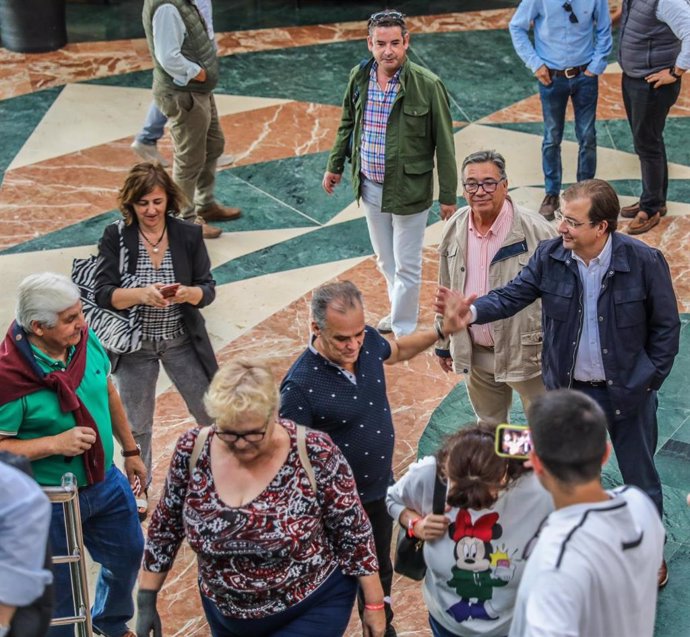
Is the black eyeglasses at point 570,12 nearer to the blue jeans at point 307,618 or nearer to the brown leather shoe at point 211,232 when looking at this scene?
the brown leather shoe at point 211,232

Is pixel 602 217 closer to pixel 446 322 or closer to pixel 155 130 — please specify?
pixel 446 322

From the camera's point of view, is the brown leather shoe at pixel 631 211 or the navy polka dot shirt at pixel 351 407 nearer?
the navy polka dot shirt at pixel 351 407

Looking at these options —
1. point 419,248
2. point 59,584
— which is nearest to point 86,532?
point 59,584

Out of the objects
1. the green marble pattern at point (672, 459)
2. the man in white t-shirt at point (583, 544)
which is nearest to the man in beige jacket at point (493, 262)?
the green marble pattern at point (672, 459)

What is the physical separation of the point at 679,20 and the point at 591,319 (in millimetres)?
2811

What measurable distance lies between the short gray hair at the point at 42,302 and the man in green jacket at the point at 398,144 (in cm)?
209

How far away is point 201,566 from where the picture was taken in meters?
2.99

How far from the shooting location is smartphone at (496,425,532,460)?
8.47 ft

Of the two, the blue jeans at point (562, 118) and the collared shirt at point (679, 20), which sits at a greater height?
the collared shirt at point (679, 20)

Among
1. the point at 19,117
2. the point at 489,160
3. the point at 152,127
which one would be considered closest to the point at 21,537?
the point at 489,160

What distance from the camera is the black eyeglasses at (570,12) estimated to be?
20.4ft

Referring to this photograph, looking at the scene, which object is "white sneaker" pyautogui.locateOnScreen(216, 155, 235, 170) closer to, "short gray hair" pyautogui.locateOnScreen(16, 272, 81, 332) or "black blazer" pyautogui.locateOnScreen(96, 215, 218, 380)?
"black blazer" pyautogui.locateOnScreen(96, 215, 218, 380)

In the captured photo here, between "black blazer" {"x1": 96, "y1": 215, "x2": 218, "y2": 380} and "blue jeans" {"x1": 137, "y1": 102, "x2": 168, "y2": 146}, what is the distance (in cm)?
301

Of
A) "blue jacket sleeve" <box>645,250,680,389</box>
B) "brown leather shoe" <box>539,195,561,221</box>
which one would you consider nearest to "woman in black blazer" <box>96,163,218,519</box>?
"blue jacket sleeve" <box>645,250,680,389</box>
